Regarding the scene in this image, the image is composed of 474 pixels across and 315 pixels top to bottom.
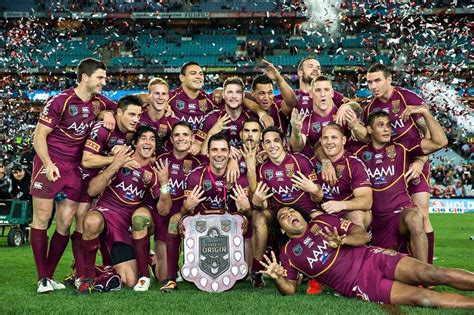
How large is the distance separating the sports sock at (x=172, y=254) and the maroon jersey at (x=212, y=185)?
0.39 m

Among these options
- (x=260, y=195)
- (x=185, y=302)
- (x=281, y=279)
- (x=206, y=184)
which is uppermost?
(x=206, y=184)

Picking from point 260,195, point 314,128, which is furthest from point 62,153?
point 314,128

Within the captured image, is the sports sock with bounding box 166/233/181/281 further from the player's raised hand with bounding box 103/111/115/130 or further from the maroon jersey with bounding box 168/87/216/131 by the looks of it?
the maroon jersey with bounding box 168/87/216/131

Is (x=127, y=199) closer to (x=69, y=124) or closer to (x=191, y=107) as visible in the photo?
(x=69, y=124)

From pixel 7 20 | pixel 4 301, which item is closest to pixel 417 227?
pixel 4 301

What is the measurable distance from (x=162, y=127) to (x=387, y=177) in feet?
8.24

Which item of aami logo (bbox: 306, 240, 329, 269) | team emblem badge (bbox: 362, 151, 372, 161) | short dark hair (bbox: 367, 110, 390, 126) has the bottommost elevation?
aami logo (bbox: 306, 240, 329, 269)

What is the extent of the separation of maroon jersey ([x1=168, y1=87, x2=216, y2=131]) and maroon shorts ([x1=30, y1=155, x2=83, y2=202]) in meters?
1.50

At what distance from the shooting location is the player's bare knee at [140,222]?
5.55m

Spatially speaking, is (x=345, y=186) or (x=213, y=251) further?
(x=345, y=186)

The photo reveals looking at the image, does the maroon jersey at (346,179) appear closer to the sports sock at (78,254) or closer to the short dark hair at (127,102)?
the short dark hair at (127,102)

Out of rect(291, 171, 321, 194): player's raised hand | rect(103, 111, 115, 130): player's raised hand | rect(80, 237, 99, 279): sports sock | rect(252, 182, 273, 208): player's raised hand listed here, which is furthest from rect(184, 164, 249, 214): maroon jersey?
rect(80, 237, 99, 279): sports sock

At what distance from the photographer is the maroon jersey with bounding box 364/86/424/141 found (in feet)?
20.0

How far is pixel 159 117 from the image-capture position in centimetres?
646
